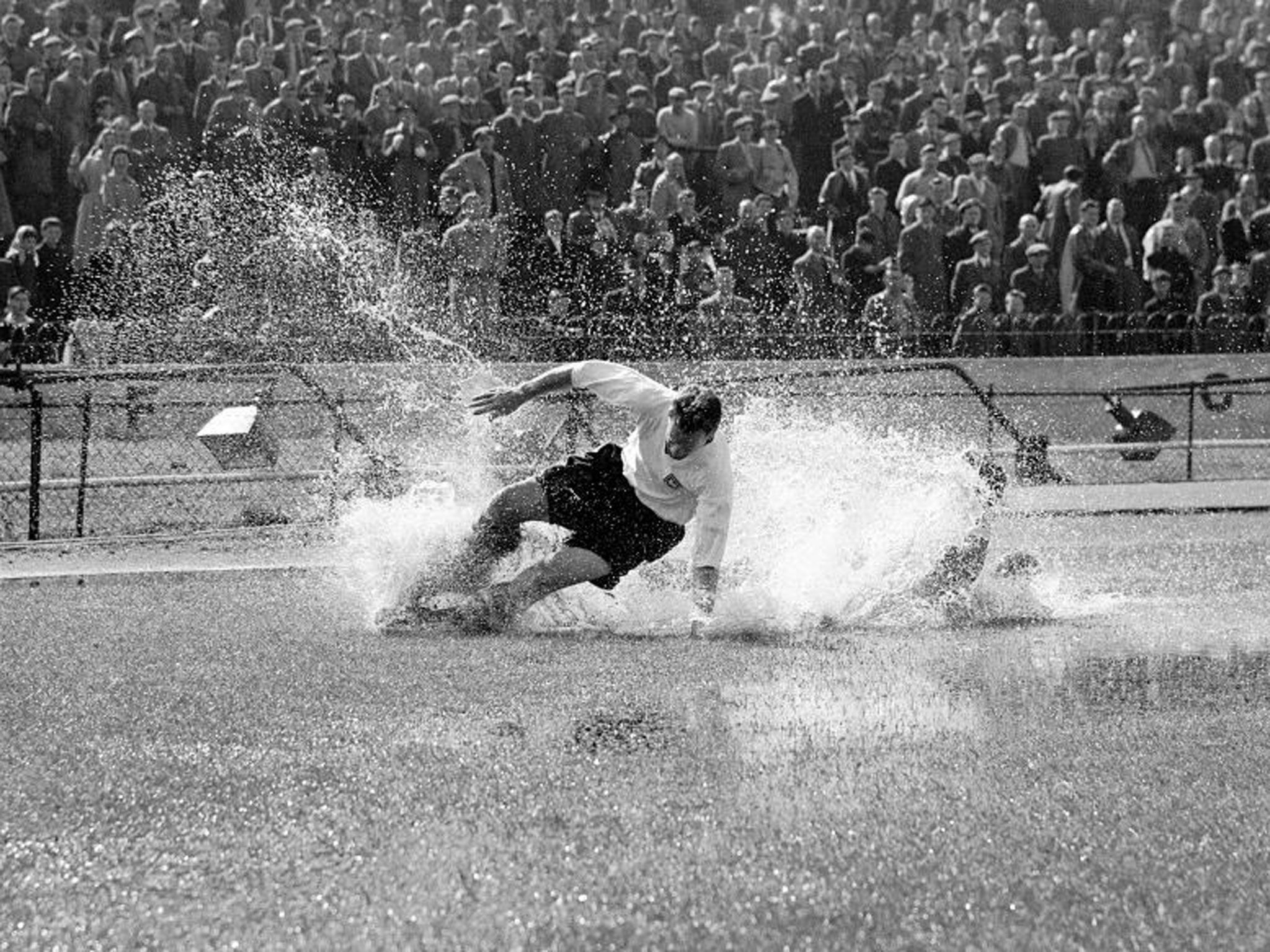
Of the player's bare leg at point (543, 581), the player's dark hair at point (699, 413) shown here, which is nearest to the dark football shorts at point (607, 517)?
the player's bare leg at point (543, 581)

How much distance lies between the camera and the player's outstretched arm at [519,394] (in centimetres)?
934

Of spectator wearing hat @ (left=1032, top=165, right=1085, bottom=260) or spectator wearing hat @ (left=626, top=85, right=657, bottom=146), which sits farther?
spectator wearing hat @ (left=1032, top=165, right=1085, bottom=260)

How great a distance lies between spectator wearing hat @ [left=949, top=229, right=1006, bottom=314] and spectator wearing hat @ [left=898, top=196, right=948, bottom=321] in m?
0.11

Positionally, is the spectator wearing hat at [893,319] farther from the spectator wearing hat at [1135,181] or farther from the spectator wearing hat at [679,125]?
the spectator wearing hat at [1135,181]

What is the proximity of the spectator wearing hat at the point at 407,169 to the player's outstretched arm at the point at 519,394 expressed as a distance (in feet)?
22.0

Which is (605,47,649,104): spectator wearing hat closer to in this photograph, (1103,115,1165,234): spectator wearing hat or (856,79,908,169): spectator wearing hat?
(856,79,908,169): spectator wearing hat

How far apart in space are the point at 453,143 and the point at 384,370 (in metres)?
2.29

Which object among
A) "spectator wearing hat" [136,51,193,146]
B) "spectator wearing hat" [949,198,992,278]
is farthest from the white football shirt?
"spectator wearing hat" [949,198,992,278]

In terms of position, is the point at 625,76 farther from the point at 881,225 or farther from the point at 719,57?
the point at 881,225

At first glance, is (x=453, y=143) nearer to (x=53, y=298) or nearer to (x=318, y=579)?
(x=53, y=298)

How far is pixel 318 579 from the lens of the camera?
1193 cm

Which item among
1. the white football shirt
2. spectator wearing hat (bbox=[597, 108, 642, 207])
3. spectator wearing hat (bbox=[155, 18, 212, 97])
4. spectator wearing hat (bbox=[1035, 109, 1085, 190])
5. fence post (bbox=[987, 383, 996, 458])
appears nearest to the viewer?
the white football shirt

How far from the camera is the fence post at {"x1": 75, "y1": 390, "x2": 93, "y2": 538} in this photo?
14148mm

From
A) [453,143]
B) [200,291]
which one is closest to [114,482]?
[200,291]
